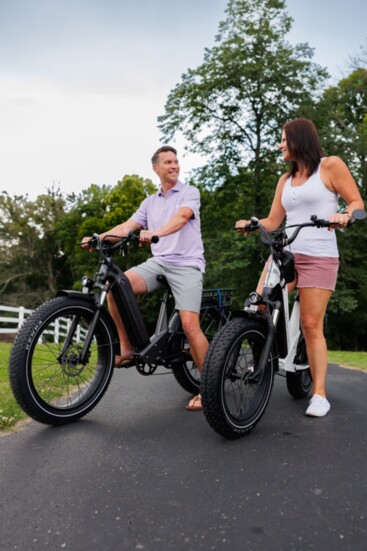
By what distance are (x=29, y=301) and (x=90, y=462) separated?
3305cm

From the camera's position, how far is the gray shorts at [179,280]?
155 inches

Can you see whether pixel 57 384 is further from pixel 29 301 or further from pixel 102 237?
pixel 29 301

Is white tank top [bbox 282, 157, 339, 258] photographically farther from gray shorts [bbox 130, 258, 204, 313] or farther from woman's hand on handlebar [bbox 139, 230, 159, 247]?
woman's hand on handlebar [bbox 139, 230, 159, 247]

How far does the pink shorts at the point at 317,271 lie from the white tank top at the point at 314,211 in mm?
36

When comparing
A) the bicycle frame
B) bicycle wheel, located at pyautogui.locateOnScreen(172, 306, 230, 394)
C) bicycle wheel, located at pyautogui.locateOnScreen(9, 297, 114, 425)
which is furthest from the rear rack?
bicycle wheel, located at pyautogui.locateOnScreen(9, 297, 114, 425)

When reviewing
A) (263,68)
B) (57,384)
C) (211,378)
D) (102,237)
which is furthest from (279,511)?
(263,68)

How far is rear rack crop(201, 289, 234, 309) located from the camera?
444 cm

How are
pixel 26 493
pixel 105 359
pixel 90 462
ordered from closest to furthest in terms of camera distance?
1. pixel 26 493
2. pixel 90 462
3. pixel 105 359

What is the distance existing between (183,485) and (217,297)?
2.19 metres

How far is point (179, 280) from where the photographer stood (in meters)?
3.98

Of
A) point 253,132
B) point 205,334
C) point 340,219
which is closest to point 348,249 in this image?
point 253,132

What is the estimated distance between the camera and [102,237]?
383cm

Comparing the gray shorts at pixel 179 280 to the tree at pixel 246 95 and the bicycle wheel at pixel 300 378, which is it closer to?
the bicycle wheel at pixel 300 378

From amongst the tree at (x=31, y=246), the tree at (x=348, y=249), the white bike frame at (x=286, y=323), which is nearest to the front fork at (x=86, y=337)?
the white bike frame at (x=286, y=323)
